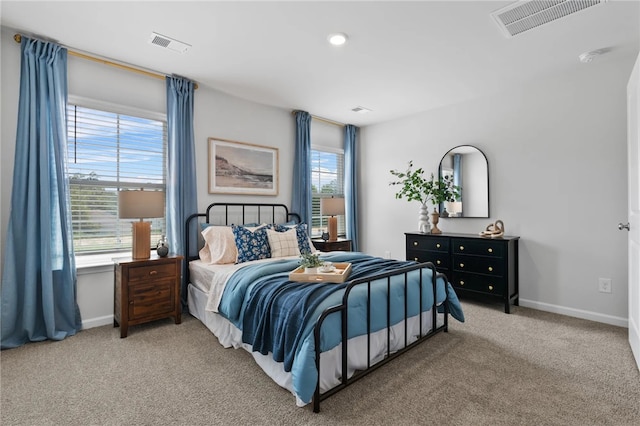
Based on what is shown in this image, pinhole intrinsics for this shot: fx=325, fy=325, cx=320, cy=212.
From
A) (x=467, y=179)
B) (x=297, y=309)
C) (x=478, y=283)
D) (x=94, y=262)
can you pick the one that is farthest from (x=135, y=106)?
(x=478, y=283)

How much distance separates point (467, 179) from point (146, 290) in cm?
401

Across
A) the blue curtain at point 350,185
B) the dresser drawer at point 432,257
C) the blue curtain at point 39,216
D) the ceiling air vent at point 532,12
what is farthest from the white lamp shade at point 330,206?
the blue curtain at point 39,216

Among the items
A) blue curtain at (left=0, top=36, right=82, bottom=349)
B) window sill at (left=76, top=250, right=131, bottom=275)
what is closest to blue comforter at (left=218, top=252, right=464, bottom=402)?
window sill at (left=76, top=250, right=131, bottom=275)

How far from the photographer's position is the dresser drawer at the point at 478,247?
3.62 meters

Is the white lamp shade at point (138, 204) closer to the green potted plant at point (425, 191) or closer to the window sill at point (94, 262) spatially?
the window sill at point (94, 262)

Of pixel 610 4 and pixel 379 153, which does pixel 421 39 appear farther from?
pixel 379 153

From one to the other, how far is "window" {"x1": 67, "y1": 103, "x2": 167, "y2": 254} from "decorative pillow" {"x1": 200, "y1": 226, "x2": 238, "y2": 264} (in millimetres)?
607

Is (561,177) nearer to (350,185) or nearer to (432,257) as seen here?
(432,257)

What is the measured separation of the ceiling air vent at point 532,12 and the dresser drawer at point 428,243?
234 centimetres

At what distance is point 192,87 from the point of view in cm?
370

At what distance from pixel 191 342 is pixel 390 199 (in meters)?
3.61

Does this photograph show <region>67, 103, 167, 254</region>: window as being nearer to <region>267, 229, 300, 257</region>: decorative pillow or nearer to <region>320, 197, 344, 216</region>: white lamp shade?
<region>267, 229, 300, 257</region>: decorative pillow

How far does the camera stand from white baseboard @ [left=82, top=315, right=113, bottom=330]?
10.2ft

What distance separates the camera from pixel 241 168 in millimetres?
4246
